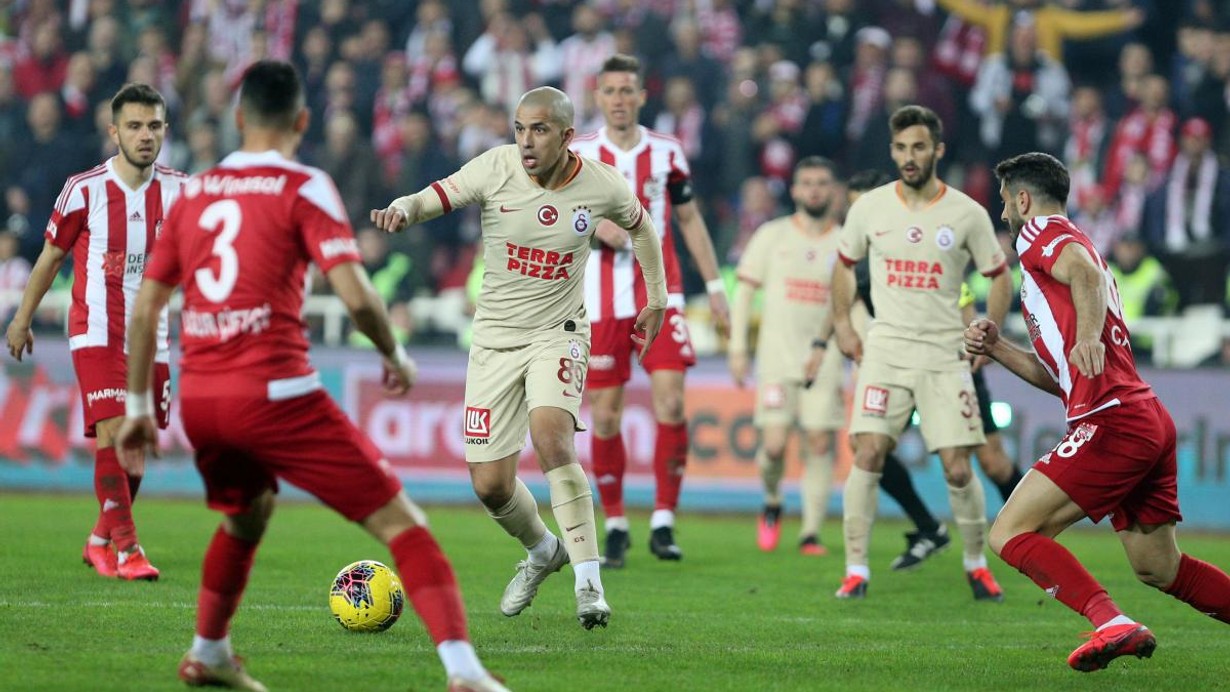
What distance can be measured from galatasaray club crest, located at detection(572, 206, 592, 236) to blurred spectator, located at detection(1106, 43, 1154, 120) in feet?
36.6

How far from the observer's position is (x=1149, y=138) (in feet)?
56.7

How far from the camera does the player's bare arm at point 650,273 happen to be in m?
8.37

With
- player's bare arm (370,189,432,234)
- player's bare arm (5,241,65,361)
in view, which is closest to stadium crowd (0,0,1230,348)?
player's bare arm (5,241,65,361)

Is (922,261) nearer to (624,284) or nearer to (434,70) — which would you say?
(624,284)

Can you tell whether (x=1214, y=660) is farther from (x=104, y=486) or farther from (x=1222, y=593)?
(x=104, y=486)

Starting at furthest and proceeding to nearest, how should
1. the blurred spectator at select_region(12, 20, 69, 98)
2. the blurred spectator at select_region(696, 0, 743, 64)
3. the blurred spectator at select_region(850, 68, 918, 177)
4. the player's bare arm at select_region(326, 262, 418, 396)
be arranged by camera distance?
the blurred spectator at select_region(12, 20, 69, 98) < the blurred spectator at select_region(696, 0, 743, 64) < the blurred spectator at select_region(850, 68, 918, 177) < the player's bare arm at select_region(326, 262, 418, 396)

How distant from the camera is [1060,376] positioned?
7.46 metres

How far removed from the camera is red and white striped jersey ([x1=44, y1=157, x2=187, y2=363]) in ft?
31.4

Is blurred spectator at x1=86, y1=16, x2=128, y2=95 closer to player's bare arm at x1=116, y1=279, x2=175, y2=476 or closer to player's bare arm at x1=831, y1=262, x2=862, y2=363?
player's bare arm at x1=831, y1=262, x2=862, y2=363

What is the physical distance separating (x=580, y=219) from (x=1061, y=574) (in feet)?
9.66

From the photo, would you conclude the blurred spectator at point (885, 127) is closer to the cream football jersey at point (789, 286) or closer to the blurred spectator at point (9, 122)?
the cream football jersey at point (789, 286)

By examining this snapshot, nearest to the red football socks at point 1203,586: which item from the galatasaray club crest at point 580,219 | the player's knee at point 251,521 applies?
the galatasaray club crest at point 580,219

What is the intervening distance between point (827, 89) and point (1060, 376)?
11.1 m

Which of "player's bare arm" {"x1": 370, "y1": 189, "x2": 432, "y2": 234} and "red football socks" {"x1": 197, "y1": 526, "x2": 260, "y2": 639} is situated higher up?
"player's bare arm" {"x1": 370, "y1": 189, "x2": 432, "y2": 234}
